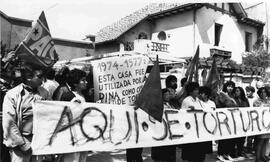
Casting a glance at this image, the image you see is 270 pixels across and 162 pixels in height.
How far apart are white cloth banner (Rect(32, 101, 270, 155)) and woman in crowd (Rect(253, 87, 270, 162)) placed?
1.06 m

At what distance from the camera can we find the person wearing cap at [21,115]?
10.5 feet

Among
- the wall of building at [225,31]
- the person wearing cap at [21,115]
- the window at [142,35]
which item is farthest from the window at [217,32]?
the person wearing cap at [21,115]

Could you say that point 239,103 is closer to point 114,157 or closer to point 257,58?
point 114,157

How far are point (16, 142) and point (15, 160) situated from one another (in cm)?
24

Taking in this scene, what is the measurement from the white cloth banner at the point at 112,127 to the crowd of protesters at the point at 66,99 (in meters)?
0.12

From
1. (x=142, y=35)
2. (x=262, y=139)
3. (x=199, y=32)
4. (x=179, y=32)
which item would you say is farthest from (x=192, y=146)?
(x=142, y=35)

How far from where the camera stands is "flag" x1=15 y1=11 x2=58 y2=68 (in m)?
4.75

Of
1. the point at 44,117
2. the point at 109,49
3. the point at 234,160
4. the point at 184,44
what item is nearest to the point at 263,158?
the point at 234,160

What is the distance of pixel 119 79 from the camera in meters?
4.98

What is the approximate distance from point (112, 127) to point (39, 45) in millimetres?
1895

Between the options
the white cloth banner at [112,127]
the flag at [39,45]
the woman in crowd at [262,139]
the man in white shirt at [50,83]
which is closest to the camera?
the white cloth banner at [112,127]

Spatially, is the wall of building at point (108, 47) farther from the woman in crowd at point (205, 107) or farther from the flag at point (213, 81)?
the woman in crowd at point (205, 107)

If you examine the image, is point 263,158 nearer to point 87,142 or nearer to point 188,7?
point 87,142

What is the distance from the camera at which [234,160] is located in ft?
21.6
